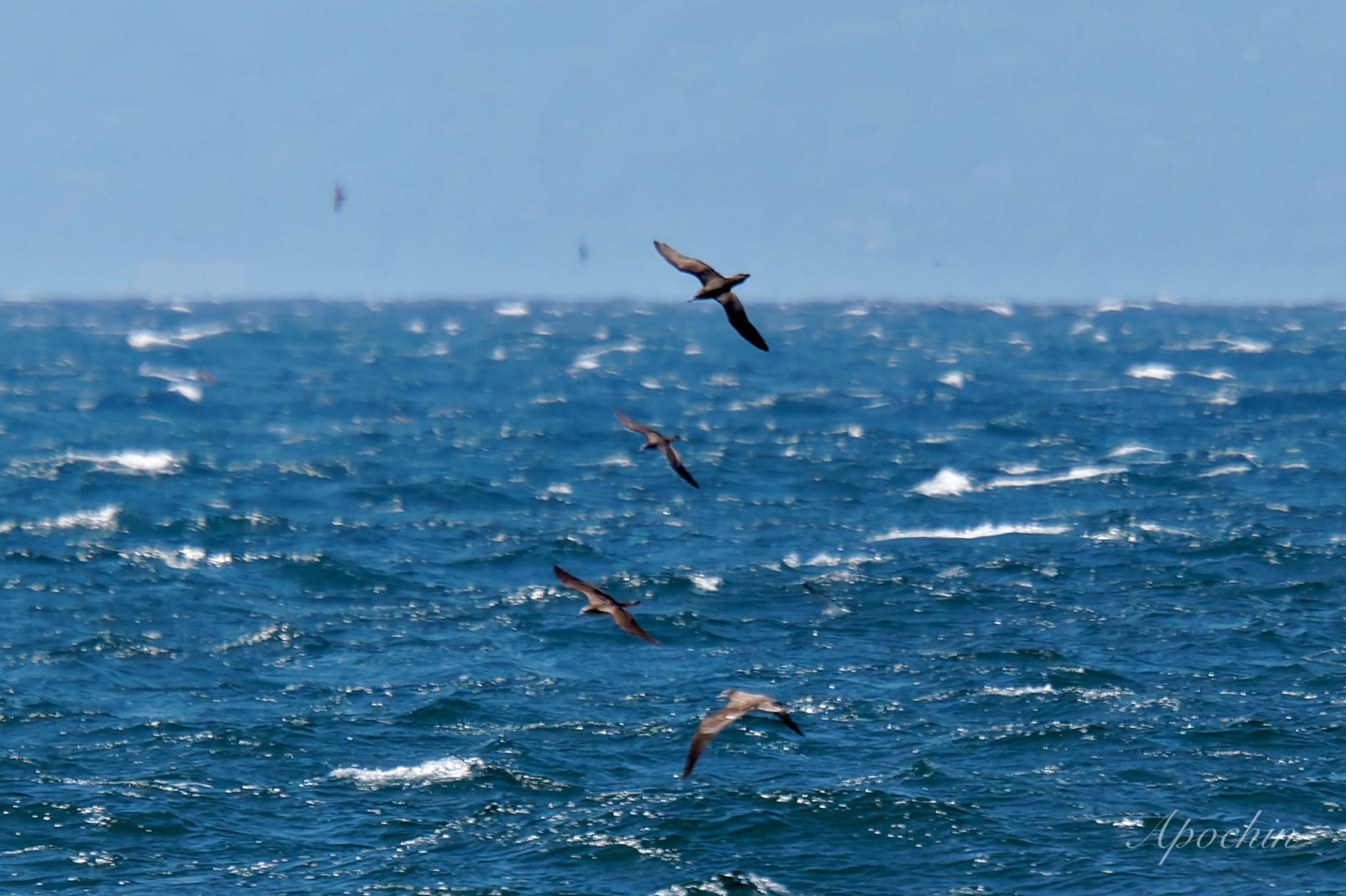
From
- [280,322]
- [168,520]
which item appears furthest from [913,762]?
[280,322]

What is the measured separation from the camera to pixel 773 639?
113 ft

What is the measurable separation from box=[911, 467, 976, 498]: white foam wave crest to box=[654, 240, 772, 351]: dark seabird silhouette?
34.4 m

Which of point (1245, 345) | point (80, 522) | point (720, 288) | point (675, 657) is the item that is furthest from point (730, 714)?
point (1245, 345)

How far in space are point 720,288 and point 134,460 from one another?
1916 inches

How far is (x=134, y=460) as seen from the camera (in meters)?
61.0

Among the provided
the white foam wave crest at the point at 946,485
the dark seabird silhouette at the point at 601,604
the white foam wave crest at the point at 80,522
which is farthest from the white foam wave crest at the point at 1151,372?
the dark seabird silhouette at the point at 601,604

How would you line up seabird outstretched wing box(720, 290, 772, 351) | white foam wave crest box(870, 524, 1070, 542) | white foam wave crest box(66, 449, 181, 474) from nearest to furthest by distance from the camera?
seabird outstretched wing box(720, 290, 772, 351) → white foam wave crest box(870, 524, 1070, 542) → white foam wave crest box(66, 449, 181, 474)

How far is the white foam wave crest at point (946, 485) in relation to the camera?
2030 inches

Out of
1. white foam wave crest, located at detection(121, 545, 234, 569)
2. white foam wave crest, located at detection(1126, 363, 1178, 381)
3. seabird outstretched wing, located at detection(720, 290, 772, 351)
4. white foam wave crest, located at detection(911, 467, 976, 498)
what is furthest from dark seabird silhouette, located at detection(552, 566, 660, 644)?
white foam wave crest, located at detection(1126, 363, 1178, 381)

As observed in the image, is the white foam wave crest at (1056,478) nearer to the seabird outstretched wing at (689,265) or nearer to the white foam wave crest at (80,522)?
the white foam wave crest at (80,522)

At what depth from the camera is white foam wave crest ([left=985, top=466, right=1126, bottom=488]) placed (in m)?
53.6

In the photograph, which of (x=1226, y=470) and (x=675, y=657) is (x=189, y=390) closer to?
(x=1226, y=470)

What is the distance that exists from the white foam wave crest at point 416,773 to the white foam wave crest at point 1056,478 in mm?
29461

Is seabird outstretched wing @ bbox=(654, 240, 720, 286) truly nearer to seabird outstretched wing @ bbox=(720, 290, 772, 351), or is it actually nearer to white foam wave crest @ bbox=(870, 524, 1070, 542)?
seabird outstretched wing @ bbox=(720, 290, 772, 351)
